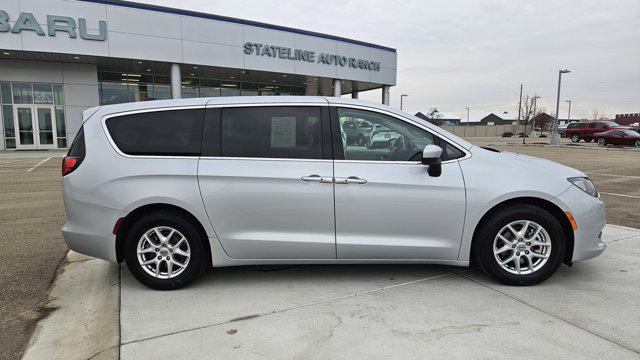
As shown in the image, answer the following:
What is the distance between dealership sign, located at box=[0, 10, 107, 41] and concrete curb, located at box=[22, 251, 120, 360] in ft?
64.4

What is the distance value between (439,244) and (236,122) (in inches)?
84.7

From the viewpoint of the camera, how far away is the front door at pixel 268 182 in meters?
3.67

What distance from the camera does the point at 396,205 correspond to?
144 inches

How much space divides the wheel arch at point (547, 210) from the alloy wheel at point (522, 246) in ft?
0.54

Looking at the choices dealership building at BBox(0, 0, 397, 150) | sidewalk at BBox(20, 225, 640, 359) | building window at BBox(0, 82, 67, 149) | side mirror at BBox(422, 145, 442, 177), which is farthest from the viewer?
building window at BBox(0, 82, 67, 149)

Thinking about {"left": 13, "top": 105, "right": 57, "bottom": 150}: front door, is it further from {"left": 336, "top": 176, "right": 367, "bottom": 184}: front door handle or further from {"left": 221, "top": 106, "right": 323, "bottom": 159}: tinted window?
{"left": 336, "top": 176, "right": 367, "bottom": 184}: front door handle

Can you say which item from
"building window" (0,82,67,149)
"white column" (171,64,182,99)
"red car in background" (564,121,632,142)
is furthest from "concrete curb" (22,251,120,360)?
"red car in background" (564,121,632,142)

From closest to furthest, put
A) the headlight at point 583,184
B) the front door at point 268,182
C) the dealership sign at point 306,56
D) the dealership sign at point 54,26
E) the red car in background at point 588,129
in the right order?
the front door at point 268,182, the headlight at point 583,184, the dealership sign at point 54,26, the dealership sign at point 306,56, the red car in background at point 588,129

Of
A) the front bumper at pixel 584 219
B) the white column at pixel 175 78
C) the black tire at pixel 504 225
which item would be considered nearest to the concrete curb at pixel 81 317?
the black tire at pixel 504 225

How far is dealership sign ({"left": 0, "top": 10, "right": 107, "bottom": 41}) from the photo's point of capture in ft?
63.0

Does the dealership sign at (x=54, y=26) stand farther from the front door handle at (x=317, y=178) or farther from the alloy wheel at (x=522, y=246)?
the alloy wheel at (x=522, y=246)

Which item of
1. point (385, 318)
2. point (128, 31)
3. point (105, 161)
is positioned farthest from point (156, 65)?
point (385, 318)

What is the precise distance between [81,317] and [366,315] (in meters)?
2.30

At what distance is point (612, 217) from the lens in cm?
674
